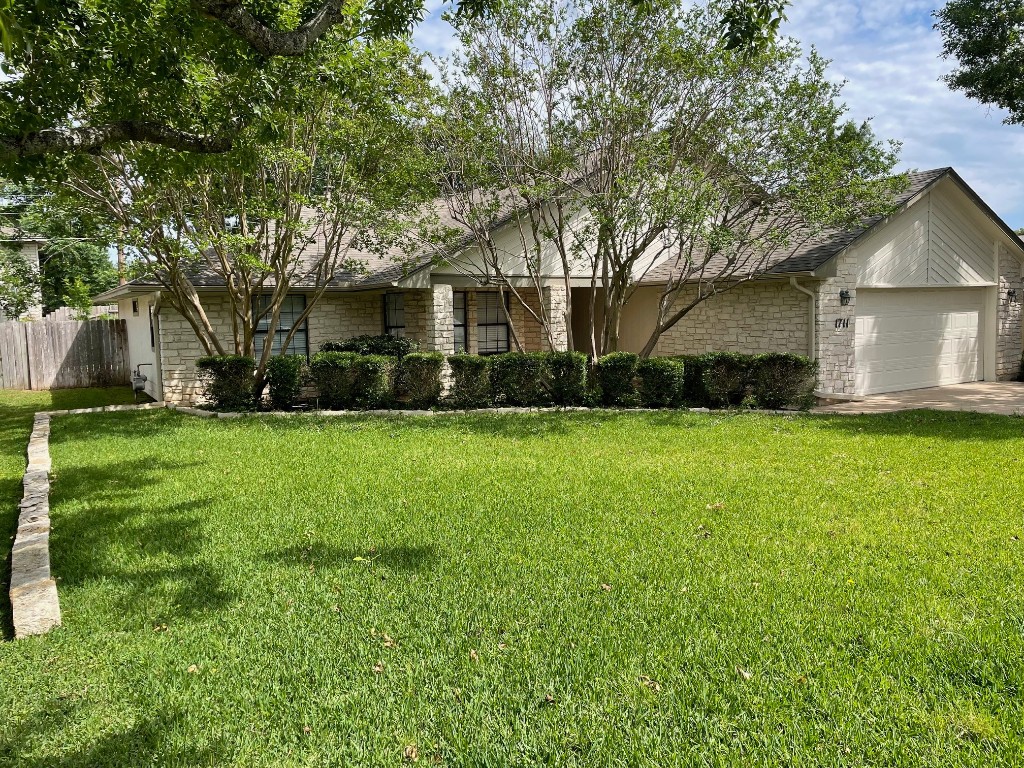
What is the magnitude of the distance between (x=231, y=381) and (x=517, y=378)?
195 inches

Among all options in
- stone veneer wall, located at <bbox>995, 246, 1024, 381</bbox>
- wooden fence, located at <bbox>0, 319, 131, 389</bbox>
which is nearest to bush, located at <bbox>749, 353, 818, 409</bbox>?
stone veneer wall, located at <bbox>995, 246, 1024, 381</bbox>

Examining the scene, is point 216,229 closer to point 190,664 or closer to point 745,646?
point 190,664

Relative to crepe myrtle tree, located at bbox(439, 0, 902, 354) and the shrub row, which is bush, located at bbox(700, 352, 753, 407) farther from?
crepe myrtle tree, located at bbox(439, 0, 902, 354)

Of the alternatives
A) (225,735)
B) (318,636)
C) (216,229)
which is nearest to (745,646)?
(318,636)

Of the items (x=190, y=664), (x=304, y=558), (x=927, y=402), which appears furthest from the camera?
(x=927, y=402)

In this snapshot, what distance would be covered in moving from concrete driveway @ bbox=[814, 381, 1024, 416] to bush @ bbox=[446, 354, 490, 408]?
5.62 m

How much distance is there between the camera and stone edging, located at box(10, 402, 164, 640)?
171 inches

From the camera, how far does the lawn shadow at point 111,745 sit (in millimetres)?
3037

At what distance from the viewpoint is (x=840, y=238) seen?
1427cm

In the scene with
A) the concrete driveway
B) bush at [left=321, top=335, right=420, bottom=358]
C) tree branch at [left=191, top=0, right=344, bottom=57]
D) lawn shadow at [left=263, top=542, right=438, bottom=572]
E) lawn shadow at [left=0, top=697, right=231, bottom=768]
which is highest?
tree branch at [left=191, top=0, right=344, bottom=57]

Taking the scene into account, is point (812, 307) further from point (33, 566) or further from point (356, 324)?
point (33, 566)

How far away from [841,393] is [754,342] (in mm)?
2092

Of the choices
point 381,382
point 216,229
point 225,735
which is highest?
point 216,229

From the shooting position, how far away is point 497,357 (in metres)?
12.6
